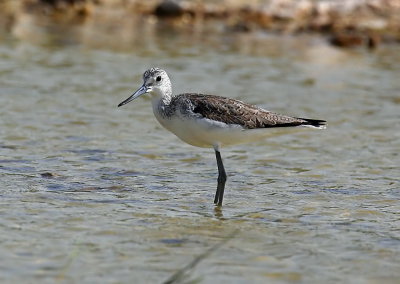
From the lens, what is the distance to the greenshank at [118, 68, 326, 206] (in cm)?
882

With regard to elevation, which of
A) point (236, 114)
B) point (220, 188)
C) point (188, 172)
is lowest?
point (188, 172)

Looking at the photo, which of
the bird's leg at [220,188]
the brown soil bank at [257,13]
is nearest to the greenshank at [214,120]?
the bird's leg at [220,188]

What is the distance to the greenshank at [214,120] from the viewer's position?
8820mm

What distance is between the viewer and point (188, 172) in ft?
33.8

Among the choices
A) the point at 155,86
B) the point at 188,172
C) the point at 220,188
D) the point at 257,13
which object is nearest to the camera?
the point at 220,188

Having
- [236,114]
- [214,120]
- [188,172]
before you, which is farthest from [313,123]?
[188,172]

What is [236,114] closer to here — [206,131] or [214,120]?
[214,120]

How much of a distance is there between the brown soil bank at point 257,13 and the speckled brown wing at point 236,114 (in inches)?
407

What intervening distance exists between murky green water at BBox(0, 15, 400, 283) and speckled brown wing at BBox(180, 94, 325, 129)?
0.81 meters

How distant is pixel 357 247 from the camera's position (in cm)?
758

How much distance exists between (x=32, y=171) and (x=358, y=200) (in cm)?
346

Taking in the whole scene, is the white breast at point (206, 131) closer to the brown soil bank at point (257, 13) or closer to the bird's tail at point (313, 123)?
the bird's tail at point (313, 123)

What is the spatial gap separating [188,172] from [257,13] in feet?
35.8

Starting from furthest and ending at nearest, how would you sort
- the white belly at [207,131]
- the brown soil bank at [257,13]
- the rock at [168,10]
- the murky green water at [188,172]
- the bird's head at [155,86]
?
the rock at [168,10]
the brown soil bank at [257,13]
the bird's head at [155,86]
the white belly at [207,131]
the murky green water at [188,172]
